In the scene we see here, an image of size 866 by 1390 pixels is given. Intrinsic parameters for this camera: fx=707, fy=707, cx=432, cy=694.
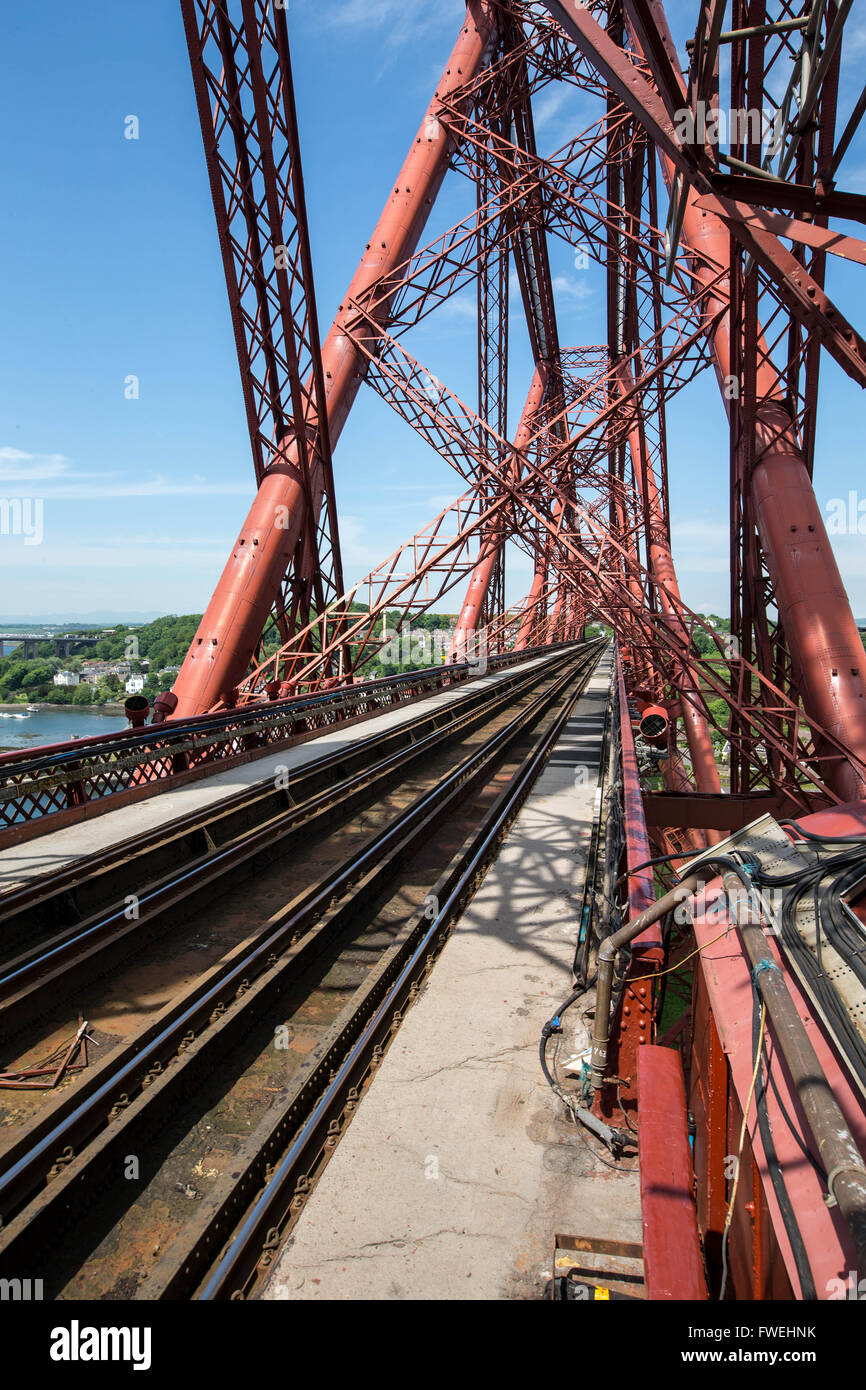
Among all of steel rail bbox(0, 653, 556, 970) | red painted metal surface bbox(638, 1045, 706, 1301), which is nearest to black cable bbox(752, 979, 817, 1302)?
red painted metal surface bbox(638, 1045, 706, 1301)

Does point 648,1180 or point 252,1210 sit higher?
point 648,1180

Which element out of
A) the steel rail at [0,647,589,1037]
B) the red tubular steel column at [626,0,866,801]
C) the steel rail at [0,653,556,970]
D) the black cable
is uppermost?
the red tubular steel column at [626,0,866,801]

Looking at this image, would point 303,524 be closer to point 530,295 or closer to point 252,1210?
point 252,1210

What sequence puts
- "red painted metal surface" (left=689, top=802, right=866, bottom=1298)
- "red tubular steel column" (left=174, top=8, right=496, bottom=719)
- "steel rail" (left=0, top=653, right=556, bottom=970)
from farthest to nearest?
"red tubular steel column" (left=174, top=8, right=496, bottom=719), "steel rail" (left=0, top=653, right=556, bottom=970), "red painted metal surface" (left=689, top=802, right=866, bottom=1298)

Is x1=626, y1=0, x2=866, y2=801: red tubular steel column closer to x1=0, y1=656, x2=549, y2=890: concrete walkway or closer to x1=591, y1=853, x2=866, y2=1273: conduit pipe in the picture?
x1=591, y1=853, x2=866, y2=1273: conduit pipe

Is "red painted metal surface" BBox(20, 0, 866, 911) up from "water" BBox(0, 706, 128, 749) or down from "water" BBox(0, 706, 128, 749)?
up

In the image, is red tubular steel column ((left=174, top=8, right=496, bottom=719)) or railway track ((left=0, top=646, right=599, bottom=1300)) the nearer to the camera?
railway track ((left=0, top=646, right=599, bottom=1300))

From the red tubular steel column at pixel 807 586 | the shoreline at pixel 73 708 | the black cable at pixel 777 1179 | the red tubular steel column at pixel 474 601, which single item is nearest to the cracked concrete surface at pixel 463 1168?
the black cable at pixel 777 1179

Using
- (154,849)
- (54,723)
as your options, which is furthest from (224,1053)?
(54,723)
